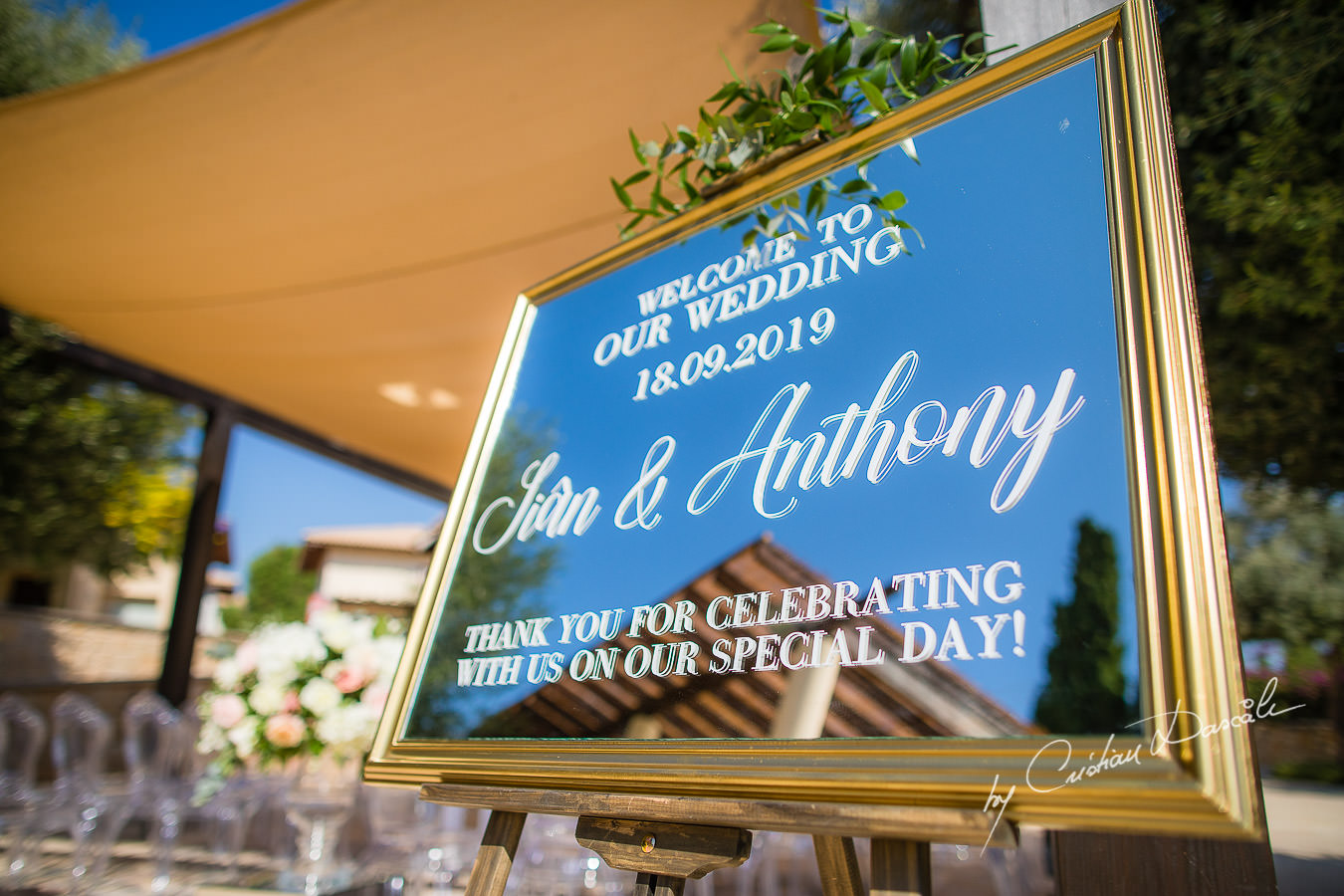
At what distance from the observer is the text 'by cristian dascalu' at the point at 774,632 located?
0.71 metres

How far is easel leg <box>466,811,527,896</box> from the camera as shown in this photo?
3.22ft

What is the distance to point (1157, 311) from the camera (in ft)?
2.35

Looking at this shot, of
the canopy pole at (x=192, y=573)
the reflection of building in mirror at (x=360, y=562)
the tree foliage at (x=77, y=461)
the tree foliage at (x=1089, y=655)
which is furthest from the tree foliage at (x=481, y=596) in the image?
the reflection of building in mirror at (x=360, y=562)

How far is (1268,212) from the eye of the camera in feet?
8.24

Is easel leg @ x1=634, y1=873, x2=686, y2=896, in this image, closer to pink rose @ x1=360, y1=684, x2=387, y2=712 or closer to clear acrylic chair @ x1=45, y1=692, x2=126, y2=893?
pink rose @ x1=360, y1=684, x2=387, y2=712

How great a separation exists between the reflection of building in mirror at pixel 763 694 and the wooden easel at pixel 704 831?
66 millimetres

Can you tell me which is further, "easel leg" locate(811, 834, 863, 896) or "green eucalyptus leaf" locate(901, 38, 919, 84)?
"green eucalyptus leaf" locate(901, 38, 919, 84)

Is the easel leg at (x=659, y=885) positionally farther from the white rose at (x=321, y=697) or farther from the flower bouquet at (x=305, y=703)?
the white rose at (x=321, y=697)

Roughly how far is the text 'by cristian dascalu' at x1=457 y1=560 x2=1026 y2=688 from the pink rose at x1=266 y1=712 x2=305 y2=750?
1.95 m

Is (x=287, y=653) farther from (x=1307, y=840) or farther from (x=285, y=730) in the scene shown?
(x=1307, y=840)

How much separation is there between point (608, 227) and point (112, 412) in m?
8.69

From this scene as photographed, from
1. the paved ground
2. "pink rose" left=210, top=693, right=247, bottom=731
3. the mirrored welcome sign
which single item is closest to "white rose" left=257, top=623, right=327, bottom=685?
"pink rose" left=210, top=693, right=247, bottom=731

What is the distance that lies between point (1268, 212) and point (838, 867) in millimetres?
2625

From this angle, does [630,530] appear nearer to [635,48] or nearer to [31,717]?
[635,48]
